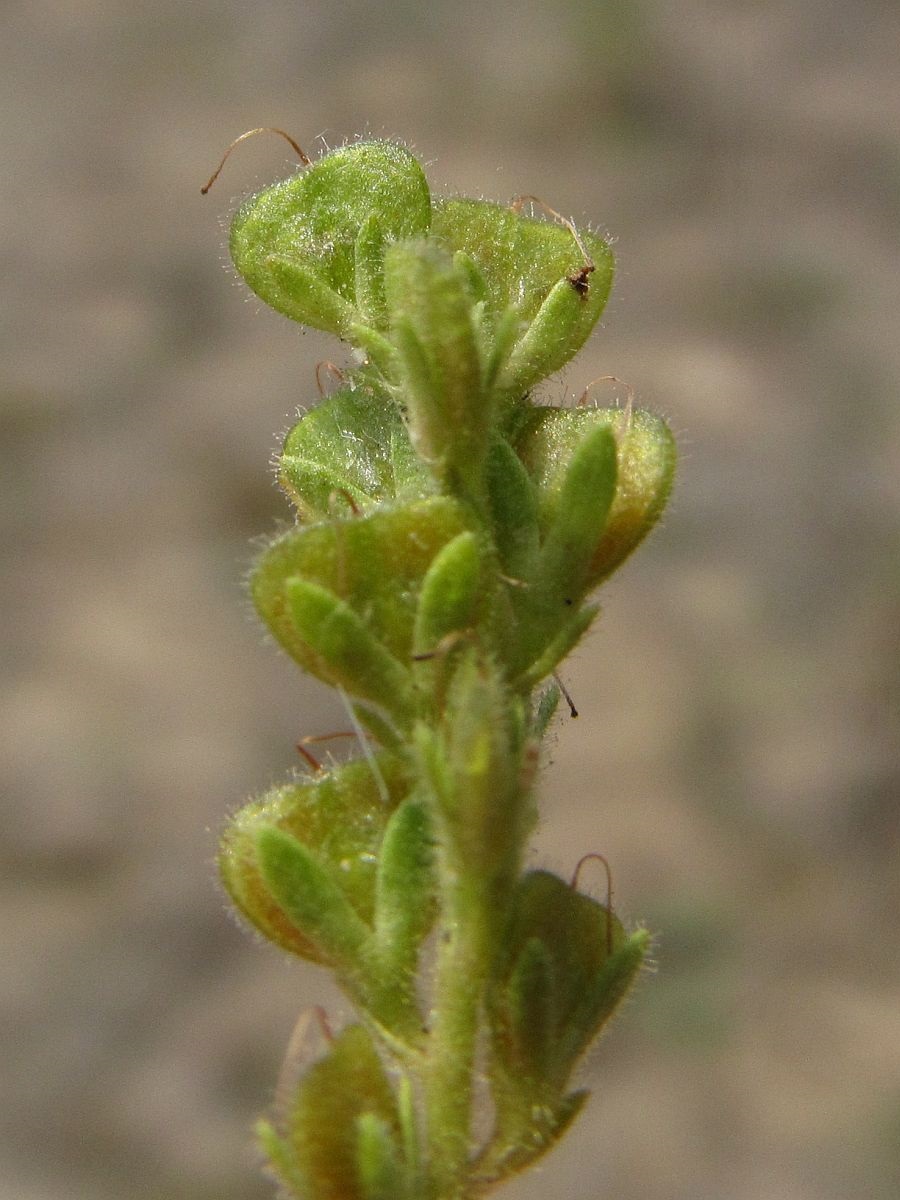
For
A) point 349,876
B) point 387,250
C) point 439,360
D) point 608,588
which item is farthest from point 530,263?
point 608,588

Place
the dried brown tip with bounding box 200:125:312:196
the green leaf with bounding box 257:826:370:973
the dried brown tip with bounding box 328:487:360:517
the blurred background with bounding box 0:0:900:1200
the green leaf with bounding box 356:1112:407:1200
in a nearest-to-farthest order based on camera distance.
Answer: the green leaf with bounding box 356:1112:407:1200 → the green leaf with bounding box 257:826:370:973 → the dried brown tip with bounding box 328:487:360:517 → the dried brown tip with bounding box 200:125:312:196 → the blurred background with bounding box 0:0:900:1200

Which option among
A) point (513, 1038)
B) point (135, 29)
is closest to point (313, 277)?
point (513, 1038)

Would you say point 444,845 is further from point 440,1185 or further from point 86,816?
point 86,816

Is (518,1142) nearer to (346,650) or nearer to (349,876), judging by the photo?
(349,876)

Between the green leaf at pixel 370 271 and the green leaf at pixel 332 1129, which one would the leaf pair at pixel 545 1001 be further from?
the green leaf at pixel 370 271

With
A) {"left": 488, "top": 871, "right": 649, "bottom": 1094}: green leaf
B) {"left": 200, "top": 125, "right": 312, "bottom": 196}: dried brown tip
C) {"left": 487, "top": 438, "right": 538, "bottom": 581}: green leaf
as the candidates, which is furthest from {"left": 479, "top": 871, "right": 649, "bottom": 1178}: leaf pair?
{"left": 200, "top": 125, "right": 312, "bottom": 196}: dried brown tip

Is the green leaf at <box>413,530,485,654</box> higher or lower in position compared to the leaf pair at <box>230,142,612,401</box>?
lower

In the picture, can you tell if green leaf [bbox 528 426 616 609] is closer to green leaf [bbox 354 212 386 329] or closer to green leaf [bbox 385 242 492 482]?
green leaf [bbox 385 242 492 482]

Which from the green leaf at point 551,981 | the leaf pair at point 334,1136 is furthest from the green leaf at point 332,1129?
the green leaf at point 551,981

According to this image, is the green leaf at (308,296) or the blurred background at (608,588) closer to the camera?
the green leaf at (308,296)
